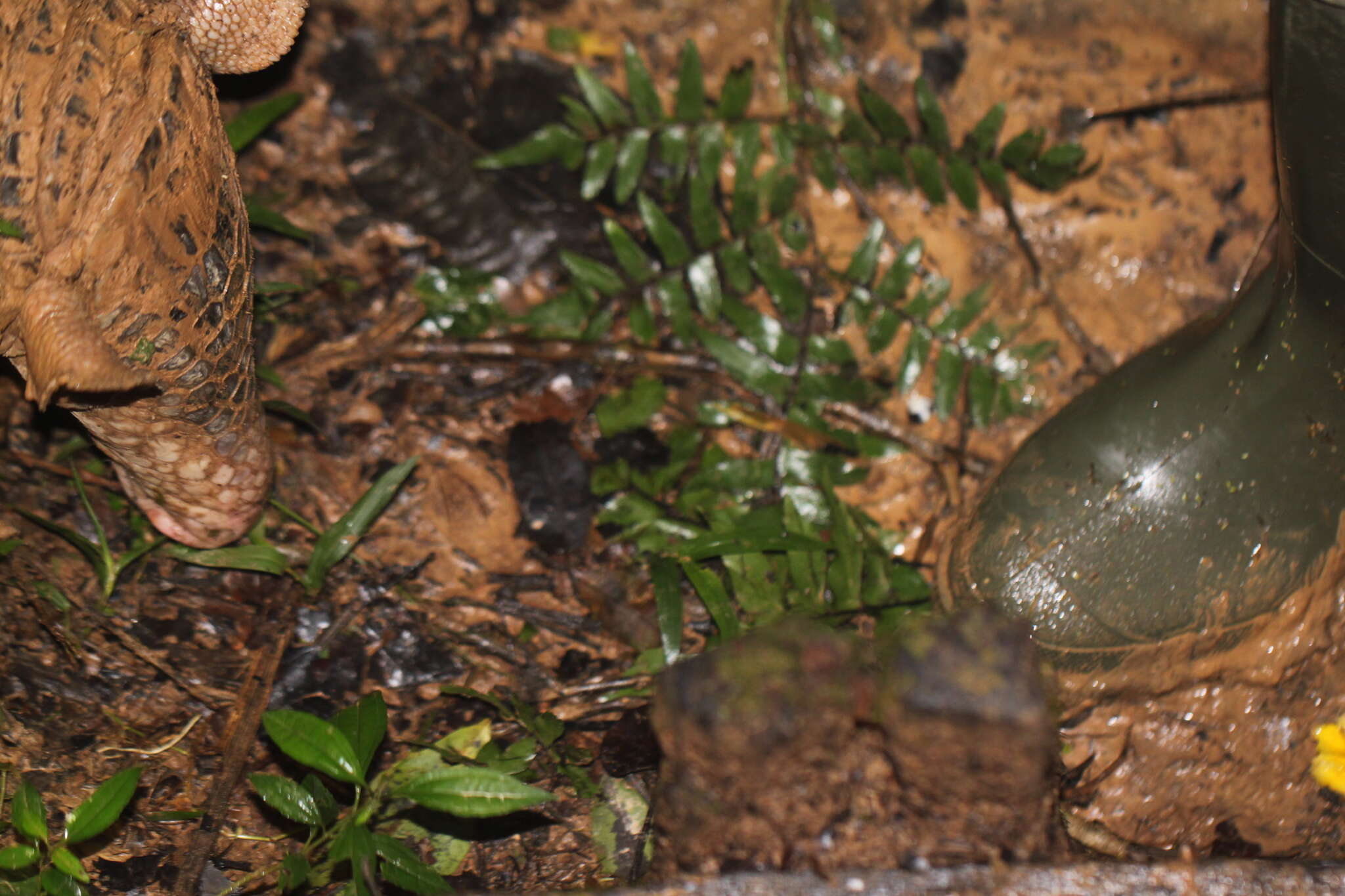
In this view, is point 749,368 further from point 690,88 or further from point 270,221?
point 270,221

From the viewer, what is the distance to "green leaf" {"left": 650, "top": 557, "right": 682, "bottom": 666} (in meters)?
2.61

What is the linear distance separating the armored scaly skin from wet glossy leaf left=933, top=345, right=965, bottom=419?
6.81 ft

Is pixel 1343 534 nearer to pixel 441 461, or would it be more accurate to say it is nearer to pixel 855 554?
pixel 855 554

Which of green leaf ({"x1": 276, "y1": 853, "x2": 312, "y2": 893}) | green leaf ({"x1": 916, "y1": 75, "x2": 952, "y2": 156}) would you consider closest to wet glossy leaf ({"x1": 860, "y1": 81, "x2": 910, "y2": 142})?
green leaf ({"x1": 916, "y1": 75, "x2": 952, "y2": 156})

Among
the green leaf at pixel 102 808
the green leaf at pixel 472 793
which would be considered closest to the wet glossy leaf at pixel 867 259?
the green leaf at pixel 472 793

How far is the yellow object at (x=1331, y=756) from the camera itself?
2.37 metres

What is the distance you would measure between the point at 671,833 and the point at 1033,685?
64 centimetres

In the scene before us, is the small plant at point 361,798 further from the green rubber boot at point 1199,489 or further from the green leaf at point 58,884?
the green rubber boot at point 1199,489

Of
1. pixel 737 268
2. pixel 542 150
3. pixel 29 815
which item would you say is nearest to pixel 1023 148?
pixel 737 268

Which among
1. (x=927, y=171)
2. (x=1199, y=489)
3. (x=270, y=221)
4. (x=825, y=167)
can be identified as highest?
(x=927, y=171)

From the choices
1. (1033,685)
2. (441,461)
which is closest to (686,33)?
(441,461)

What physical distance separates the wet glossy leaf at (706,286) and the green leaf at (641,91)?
1.72ft

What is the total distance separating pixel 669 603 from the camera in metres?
2.67

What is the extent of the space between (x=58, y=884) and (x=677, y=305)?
222cm
